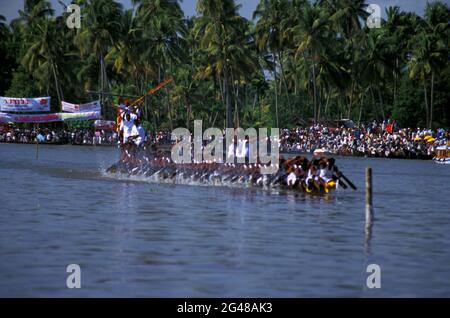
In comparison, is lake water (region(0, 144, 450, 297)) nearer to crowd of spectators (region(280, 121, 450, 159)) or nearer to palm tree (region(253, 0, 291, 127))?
crowd of spectators (region(280, 121, 450, 159))

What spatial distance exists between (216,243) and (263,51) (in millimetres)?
83890

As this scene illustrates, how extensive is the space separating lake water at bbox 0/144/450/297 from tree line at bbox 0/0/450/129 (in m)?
58.3

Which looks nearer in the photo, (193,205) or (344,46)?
(193,205)

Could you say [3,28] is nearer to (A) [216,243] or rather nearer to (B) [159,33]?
(B) [159,33]

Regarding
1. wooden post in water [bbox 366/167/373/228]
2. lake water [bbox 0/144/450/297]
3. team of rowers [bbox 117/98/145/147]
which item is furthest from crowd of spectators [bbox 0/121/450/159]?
wooden post in water [bbox 366/167/373/228]

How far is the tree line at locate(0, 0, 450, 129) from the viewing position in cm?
9306

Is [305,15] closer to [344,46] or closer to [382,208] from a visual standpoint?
[344,46]

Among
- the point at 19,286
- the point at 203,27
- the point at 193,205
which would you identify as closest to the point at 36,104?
the point at 203,27

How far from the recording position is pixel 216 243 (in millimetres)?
20484

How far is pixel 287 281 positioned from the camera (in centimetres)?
1611

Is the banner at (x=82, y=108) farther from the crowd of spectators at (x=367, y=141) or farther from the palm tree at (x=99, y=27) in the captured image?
the crowd of spectators at (x=367, y=141)

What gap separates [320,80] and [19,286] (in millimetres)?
81647

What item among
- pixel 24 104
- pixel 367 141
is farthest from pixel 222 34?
pixel 367 141
